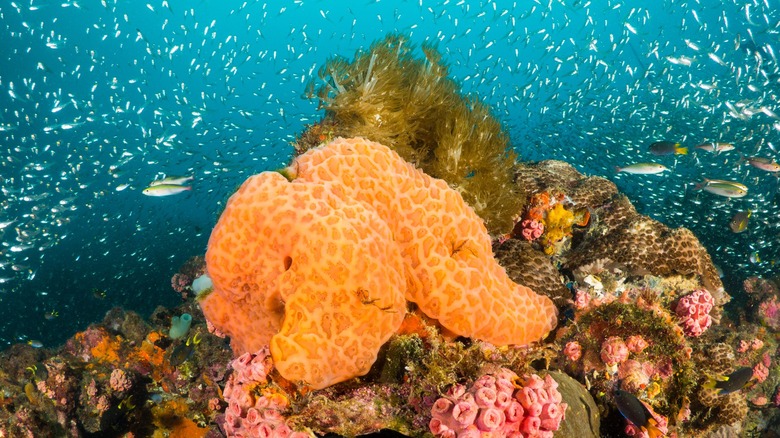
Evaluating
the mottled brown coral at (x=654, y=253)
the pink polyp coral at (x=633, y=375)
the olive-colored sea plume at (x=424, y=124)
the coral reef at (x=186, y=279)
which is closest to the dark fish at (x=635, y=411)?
the pink polyp coral at (x=633, y=375)

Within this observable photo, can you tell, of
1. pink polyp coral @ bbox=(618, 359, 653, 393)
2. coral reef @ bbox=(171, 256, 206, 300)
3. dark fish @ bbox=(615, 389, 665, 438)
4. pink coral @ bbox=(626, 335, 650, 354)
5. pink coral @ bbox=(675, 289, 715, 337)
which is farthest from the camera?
coral reef @ bbox=(171, 256, 206, 300)

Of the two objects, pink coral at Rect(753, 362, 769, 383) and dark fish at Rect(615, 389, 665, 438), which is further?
pink coral at Rect(753, 362, 769, 383)

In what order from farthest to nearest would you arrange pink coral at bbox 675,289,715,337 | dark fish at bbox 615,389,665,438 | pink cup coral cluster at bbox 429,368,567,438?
pink coral at bbox 675,289,715,337, dark fish at bbox 615,389,665,438, pink cup coral cluster at bbox 429,368,567,438

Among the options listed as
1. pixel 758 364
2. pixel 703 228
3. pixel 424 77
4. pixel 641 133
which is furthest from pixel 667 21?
pixel 424 77

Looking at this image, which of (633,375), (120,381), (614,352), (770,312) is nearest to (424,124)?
(614,352)

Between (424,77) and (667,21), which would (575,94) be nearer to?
(424,77)

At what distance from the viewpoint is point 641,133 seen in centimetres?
2109

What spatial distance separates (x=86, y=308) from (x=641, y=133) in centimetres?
4109

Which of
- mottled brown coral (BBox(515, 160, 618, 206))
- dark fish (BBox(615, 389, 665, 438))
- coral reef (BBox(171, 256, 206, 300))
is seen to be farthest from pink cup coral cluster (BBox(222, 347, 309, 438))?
coral reef (BBox(171, 256, 206, 300))

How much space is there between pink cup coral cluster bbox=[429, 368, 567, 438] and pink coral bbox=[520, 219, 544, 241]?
3294 millimetres

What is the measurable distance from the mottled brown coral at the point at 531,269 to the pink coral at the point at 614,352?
2.31 feet

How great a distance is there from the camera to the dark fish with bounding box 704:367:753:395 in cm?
471

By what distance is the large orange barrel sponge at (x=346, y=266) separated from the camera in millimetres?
3168

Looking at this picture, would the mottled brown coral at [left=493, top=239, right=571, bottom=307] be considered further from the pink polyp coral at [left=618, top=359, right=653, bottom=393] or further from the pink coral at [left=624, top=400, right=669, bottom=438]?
the pink coral at [left=624, top=400, right=669, bottom=438]
